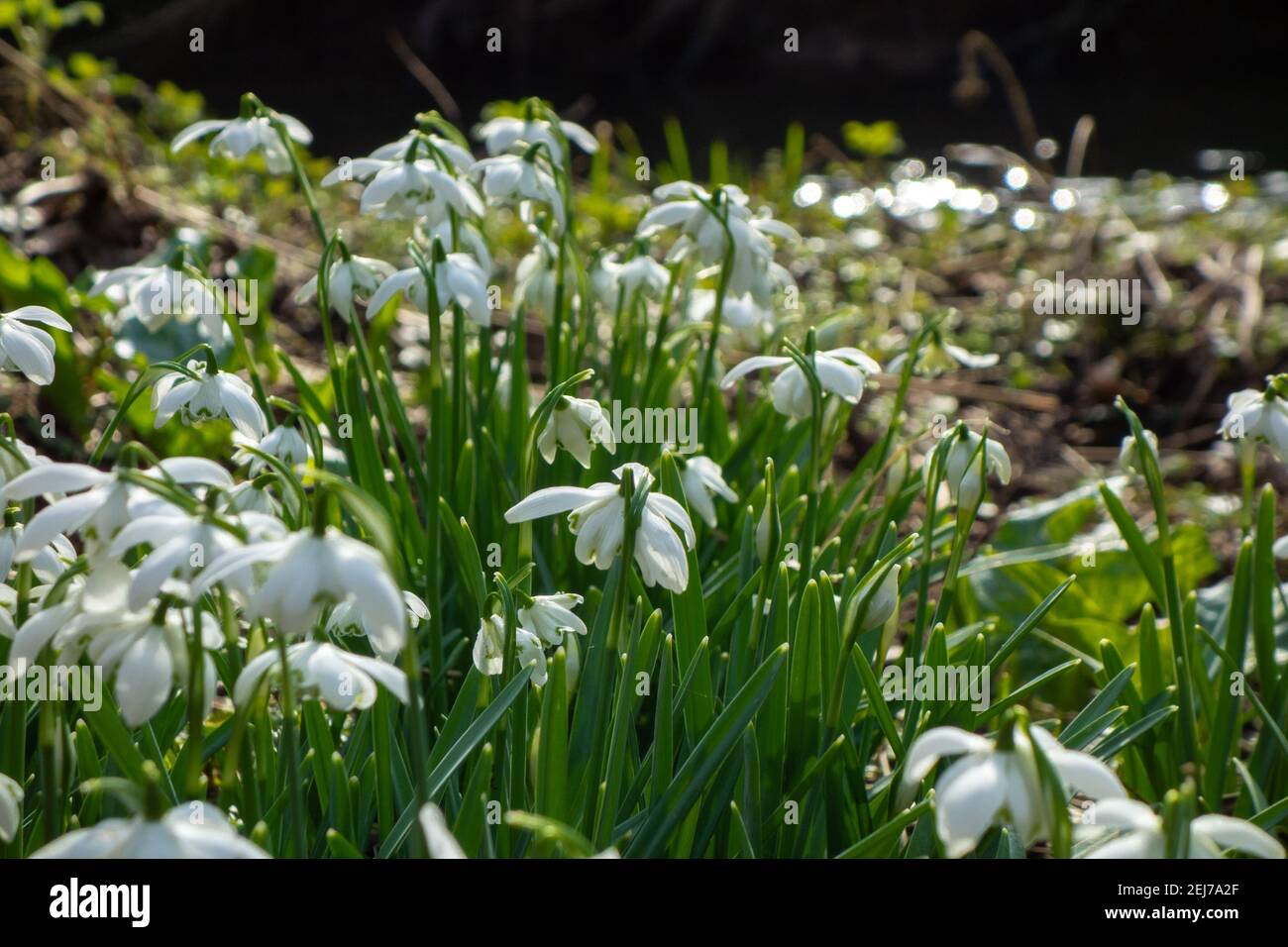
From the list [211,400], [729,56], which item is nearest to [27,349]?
[211,400]

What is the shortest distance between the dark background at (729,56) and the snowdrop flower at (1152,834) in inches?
413

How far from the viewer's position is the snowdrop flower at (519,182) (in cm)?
192

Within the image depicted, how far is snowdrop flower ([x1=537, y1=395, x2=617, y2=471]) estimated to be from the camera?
5.14 ft

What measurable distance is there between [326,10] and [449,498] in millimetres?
14634

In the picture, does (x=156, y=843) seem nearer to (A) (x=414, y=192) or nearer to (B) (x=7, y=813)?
(B) (x=7, y=813)

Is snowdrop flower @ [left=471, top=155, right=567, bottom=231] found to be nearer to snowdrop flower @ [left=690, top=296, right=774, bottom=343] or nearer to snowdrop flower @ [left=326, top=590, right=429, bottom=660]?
snowdrop flower @ [left=690, top=296, right=774, bottom=343]

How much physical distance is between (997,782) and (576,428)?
31.9 inches

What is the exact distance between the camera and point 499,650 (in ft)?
4.47

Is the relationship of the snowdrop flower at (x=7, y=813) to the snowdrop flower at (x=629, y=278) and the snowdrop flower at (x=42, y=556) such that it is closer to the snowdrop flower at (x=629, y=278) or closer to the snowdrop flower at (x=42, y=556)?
the snowdrop flower at (x=42, y=556)

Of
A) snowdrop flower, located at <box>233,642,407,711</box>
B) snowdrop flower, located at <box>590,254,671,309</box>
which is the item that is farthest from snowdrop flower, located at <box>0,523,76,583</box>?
snowdrop flower, located at <box>590,254,671,309</box>

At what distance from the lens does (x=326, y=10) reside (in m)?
15.1

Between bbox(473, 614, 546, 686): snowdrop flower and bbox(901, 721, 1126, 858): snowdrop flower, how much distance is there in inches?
20.4
